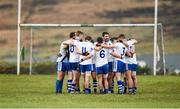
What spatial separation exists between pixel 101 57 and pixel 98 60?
0.14 m

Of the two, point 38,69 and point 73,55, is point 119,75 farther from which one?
point 38,69

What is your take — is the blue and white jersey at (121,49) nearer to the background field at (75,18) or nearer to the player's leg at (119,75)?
the player's leg at (119,75)

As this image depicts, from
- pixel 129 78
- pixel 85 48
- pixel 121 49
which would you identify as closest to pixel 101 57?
pixel 85 48

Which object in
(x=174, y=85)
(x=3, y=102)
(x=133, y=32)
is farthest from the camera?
(x=133, y=32)

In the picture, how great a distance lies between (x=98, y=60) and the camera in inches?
979

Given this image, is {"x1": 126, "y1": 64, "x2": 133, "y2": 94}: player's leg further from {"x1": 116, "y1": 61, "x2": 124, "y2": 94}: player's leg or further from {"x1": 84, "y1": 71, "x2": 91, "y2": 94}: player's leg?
{"x1": 84, "y1": 71, "x2": 91, "y2": 94}: player's leg

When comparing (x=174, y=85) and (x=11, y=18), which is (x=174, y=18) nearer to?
(x=11, y=18)

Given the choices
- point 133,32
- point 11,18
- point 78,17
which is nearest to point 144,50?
point 133,32

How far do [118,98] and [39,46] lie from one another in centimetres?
2185

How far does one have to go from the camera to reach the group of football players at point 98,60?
2473cm

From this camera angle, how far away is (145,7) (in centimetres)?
4434

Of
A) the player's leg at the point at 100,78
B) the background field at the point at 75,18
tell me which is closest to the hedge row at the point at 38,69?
the background field at the point at 75,18

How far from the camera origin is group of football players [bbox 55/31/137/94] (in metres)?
24.7

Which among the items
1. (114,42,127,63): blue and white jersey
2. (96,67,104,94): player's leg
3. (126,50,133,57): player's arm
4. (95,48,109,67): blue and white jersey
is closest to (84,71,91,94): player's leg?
(96,67,104,94): player's leg
